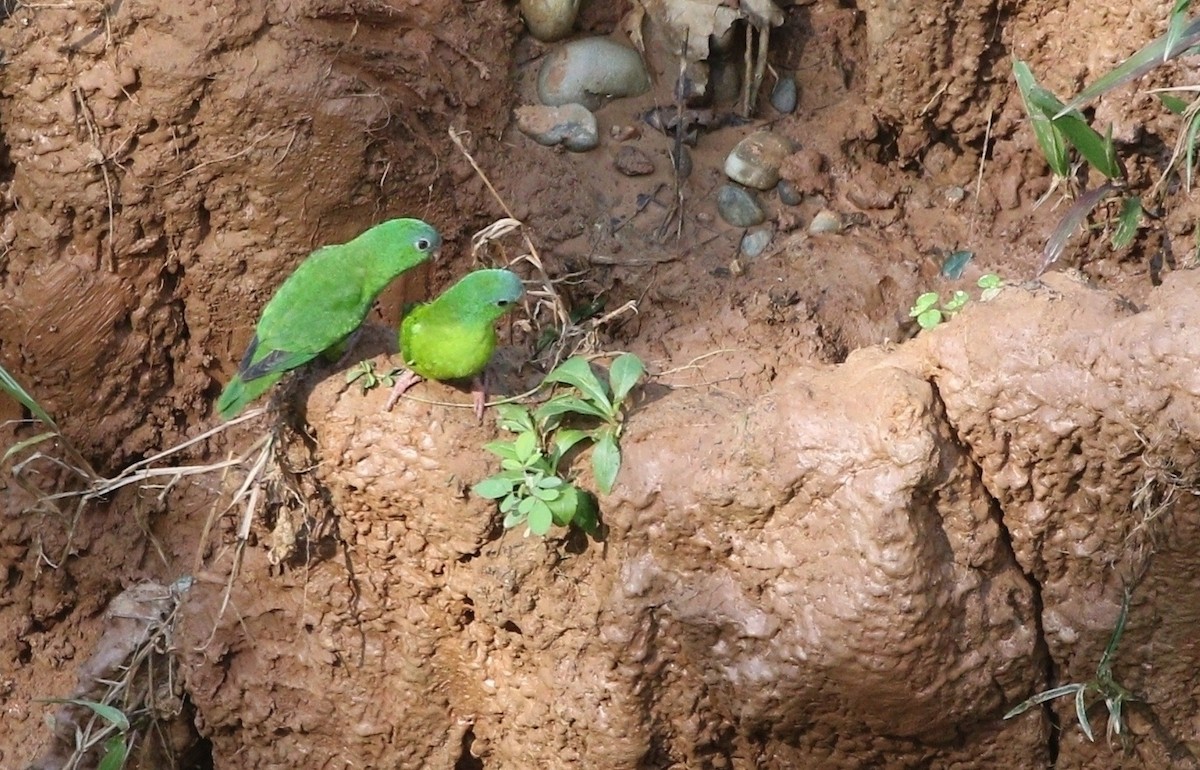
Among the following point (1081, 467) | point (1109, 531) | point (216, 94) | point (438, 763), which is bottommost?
point (438, 763)

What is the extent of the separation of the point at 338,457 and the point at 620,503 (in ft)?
3.07

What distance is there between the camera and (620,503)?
130 inches

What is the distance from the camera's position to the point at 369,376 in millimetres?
3568

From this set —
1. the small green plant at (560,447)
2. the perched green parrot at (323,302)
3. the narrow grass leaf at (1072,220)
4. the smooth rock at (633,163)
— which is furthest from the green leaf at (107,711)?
the narrow grass leaf at (1072,220)

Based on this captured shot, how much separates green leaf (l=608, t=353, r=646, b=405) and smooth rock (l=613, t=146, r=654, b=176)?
5.36 ft

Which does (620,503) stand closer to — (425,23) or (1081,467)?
(1081,467)

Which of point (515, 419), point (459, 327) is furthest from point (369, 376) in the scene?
point (515, 419)

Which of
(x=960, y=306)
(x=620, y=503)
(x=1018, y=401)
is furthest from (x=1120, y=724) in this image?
(x=620, y=503)

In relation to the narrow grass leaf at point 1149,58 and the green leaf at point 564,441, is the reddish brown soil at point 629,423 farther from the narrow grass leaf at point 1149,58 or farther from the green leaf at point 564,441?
the narrow grass leaf at point 1149,58

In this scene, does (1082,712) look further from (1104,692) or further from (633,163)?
(633,163)

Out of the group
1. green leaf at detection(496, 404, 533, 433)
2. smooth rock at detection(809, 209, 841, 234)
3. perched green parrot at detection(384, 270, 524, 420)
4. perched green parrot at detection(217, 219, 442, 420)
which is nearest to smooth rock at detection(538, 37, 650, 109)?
smooth rock at detection(809, 209, 841, 234)

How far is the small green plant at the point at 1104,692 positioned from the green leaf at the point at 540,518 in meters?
1.43

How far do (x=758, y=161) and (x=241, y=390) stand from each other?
2368 mm

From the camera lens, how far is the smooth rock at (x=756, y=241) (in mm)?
4695
